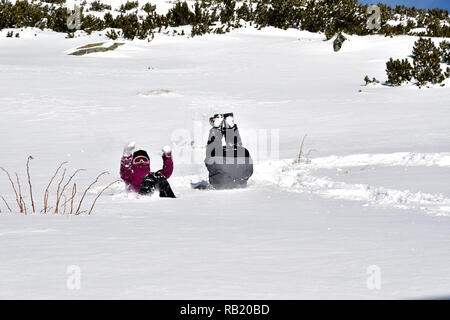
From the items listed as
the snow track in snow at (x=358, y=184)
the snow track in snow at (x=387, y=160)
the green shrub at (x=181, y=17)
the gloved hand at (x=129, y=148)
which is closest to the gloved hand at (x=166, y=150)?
the gloved hand at (x=129, y=148)

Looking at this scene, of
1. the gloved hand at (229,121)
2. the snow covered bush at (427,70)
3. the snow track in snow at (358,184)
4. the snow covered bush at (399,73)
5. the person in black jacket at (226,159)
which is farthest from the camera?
the snow covered bush at (399,73)

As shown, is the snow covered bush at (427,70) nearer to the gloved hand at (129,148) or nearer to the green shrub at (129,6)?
the gloved hand at (129,148)

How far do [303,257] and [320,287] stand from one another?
0.51 m

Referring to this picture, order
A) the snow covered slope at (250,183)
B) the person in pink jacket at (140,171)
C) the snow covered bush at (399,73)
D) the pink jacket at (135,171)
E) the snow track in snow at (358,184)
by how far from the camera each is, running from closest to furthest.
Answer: the snow covered slope at (250,183), the snow track in snow at (358,184), the person in pink jacket at (140,171), the pink jacket at (135,171), the snow covered bush at (399,73)

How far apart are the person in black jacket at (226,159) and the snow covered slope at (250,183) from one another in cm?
28

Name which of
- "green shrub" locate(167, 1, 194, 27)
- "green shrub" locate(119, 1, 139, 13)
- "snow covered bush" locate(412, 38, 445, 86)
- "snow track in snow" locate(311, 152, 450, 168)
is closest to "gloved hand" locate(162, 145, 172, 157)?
"snow track in snow" locate(311, 152, 450, 168)

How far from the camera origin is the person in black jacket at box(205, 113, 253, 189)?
5855 millimetres

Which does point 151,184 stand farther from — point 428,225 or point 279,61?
point 279,61

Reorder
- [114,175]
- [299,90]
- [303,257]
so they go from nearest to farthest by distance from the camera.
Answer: [303,257], [114,175], [299,90]

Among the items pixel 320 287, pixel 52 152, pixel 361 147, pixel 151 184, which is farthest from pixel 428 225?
Result: pixel 52 152

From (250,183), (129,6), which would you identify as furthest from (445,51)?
(129,6)

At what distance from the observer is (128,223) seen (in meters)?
3.49

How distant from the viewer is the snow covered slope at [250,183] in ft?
6.98
